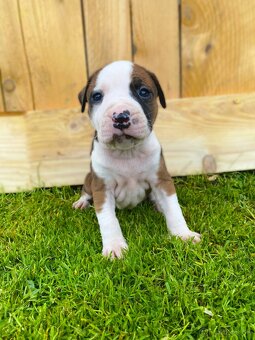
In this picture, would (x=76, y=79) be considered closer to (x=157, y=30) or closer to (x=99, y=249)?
(x=157, y=30)

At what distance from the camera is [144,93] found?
9.20 ft

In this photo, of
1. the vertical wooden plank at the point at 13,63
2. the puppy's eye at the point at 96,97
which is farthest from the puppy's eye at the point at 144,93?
the vertical wooden plank at the point at 13,63

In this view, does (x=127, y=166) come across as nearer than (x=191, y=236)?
No

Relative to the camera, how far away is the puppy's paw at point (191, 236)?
284 centimetres

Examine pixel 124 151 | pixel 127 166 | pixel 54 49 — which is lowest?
pixel 127 166

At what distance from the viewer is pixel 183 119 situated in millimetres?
3934

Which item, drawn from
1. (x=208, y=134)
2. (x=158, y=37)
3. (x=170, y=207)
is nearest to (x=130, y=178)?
(x=170, y=207)

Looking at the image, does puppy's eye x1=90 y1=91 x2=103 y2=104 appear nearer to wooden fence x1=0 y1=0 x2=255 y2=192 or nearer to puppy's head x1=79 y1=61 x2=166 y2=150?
puppy's head x1=79 y1=61 x2=166 y2=150

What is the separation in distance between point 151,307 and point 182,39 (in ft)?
8.08

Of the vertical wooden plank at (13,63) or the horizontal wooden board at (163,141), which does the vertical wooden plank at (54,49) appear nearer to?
the vertical wooden plank at (13,63)

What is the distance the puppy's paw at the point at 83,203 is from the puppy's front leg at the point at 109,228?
57 cm

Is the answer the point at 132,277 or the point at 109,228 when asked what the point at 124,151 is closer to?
the point at 109,228

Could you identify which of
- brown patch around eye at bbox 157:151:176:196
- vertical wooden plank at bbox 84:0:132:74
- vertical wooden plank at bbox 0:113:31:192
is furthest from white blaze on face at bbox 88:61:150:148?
vertical wooden plank at bbox 0:113:31:192

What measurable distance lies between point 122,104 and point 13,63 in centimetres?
170
